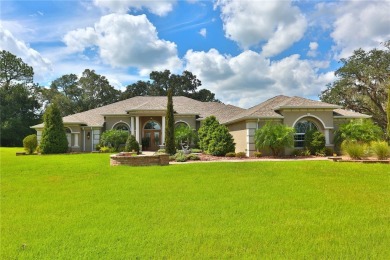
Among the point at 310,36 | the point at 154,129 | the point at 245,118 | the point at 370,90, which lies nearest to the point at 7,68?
the point at 154,129

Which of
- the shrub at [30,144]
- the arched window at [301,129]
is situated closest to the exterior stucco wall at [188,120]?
the arched window at [301,129]

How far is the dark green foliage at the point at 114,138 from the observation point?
1045 inches

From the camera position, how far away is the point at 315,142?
1977 centimetres

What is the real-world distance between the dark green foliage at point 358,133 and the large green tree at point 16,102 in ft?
139

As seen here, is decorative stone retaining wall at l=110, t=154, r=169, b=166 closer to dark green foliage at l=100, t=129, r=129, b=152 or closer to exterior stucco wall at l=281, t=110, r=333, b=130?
exterior stucco wall at l=281, t=110, r=333, b=130

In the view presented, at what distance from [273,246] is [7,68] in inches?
2135

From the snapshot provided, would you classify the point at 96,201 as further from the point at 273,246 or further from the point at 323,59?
the point at 323,59

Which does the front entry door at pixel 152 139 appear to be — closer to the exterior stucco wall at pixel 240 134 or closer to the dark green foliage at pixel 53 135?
the dark green foliage at pixel 53 135

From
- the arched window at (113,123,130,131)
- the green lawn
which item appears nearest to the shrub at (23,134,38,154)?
the arched window at (113,123,130,131)

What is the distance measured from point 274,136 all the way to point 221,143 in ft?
11.6

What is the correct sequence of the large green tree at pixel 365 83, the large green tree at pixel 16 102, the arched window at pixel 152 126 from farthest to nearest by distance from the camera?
the large green tree at pixel 16 102, the large green tree at pixel 365 83, the arched window at pixel 152 126

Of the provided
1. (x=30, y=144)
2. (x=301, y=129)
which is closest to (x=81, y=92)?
(x=30, y=144)

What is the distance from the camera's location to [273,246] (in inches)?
182

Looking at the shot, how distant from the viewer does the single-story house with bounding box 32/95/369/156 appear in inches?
819
